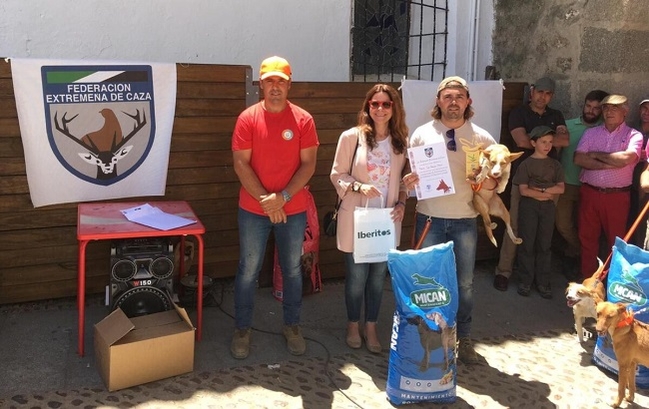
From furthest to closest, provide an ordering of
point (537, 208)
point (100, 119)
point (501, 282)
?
point (501, 282)
point (537, 208)
point (100, 119)

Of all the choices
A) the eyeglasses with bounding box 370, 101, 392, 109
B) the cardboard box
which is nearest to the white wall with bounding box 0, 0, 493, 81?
the eyeglasses with bounding box 370, 101, 392, 109

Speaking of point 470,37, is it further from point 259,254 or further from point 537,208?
point 259,254

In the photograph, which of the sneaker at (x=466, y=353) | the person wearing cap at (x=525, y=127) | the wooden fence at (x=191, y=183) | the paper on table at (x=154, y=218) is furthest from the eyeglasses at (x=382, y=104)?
the person wearing cap at (x=525, y=127)

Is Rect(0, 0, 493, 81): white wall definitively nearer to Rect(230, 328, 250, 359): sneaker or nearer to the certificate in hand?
the certificate in hand

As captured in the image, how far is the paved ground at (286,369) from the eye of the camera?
A: 3574mm

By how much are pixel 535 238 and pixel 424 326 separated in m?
2.54

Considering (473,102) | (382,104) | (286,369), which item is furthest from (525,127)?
(286,369)

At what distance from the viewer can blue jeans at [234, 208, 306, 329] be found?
13.0 feet

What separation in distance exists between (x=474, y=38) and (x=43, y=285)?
17.0ft

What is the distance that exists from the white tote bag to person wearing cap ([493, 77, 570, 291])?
7.21 ft

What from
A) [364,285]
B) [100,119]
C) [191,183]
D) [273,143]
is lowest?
[364,285]

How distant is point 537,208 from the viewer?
5461 mm

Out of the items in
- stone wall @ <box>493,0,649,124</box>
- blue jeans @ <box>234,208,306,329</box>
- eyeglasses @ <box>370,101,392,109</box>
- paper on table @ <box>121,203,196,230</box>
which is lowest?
blue jeans @ <box>234,208,306,329</box>

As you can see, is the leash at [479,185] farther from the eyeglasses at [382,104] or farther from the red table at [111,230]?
the red table at [111,230]
